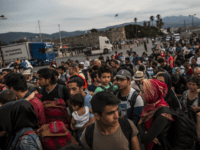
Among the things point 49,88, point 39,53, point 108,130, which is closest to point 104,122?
point 108,130

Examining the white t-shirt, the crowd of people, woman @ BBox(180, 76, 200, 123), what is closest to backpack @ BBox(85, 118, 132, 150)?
the crowd of people

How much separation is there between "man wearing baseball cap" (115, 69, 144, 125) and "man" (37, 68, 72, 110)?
3.51 ft

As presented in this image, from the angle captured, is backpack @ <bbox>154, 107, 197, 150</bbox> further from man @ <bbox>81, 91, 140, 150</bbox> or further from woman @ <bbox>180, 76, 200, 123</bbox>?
woman @ <bbox>180, 76, 200, 123</bbox>

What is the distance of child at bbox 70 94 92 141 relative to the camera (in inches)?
93.4

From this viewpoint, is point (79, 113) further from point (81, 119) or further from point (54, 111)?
point (54, 111)

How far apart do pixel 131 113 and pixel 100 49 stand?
28.6 m

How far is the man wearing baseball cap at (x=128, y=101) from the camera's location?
2322mm

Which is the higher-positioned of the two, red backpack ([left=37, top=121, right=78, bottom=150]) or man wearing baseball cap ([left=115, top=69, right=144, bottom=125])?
man wearing baseball cap ([left=115, top=69, right=144, bottom=125])

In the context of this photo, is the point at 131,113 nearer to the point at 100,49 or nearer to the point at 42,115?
the point at 42,115

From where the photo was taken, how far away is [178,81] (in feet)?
14.1

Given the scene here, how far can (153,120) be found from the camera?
1.89 metres

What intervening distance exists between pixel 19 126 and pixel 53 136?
0.47 m

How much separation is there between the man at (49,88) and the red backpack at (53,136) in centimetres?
83

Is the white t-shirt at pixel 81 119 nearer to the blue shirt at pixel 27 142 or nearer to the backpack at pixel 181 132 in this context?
the blue shirt at pixel 27 142
